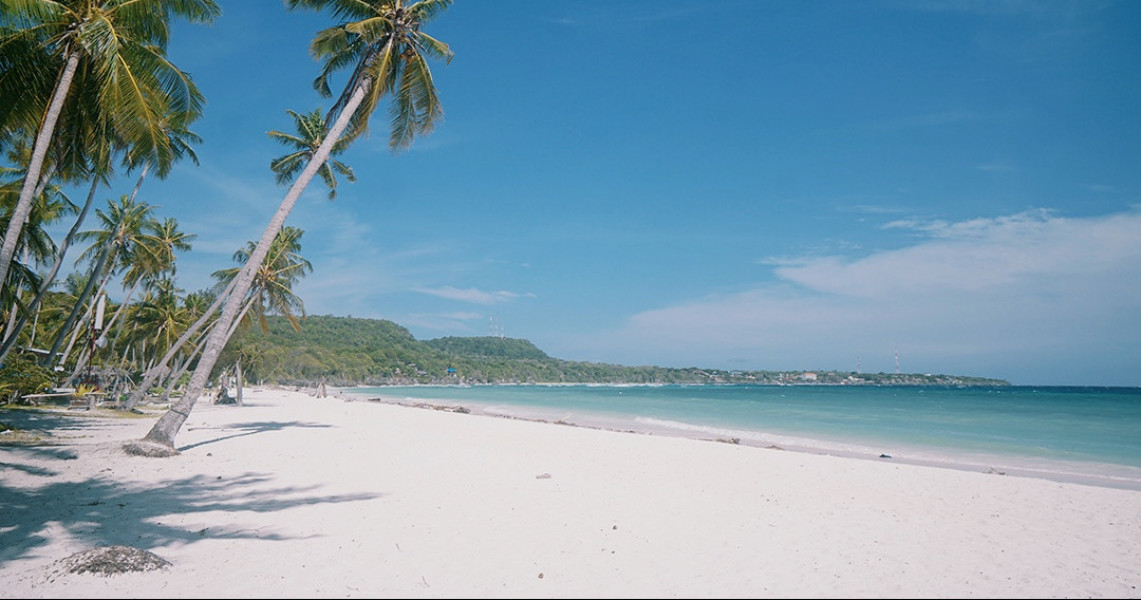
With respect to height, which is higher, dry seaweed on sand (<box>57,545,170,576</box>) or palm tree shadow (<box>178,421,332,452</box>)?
dry seaweed on sand (<box>57,545,170,576</box>)

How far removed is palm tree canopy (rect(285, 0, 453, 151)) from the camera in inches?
494

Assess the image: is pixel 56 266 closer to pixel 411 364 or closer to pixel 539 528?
pixel 539 528

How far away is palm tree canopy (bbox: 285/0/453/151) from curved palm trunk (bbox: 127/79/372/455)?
469mm

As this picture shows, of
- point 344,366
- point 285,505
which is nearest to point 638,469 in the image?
point 285,505

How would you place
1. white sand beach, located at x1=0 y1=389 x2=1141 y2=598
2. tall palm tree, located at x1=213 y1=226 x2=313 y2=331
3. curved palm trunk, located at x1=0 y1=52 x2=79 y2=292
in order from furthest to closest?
tall palm tree, located at x1=213 y1=226 x2=313 y2=331 < curved palm trunk, located at x1=0 y1=52 x2=79 y2=292 < white sand beach, located at x1=0 y1=389 x2=1141 y2=598

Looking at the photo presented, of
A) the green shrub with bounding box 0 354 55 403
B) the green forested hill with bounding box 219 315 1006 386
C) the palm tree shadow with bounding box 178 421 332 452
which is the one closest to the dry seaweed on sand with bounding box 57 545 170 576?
the palm tree shadow with bounding box 178 421 332 452

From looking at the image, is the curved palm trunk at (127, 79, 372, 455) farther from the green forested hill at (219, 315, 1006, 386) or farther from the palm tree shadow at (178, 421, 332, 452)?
the green forested hill at (219, 315, 1006, 386)

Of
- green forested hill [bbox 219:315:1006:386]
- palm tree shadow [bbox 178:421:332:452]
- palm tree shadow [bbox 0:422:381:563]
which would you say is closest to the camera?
palm tree shadow [bbox 0:422:381:563]

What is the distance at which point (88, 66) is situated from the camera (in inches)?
361

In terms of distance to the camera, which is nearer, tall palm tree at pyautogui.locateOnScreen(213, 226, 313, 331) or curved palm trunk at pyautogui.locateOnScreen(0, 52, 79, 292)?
curved palm trunk at pyautogui.locateOnScreen(0, 52, 79, 292)

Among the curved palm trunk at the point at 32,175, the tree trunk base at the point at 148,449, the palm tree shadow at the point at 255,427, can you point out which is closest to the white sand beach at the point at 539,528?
the tree trunk base at the point at 148,449

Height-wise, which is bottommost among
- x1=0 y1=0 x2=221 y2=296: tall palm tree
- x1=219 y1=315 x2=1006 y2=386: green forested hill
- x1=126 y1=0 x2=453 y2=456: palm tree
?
x1=219 y1=315 x2=1006 y2=386: green forested hill

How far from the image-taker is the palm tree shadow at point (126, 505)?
5.07 m

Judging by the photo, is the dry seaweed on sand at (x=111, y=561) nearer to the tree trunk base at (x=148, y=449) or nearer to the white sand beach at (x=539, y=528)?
the white sand beach at (x=539, y=528)
